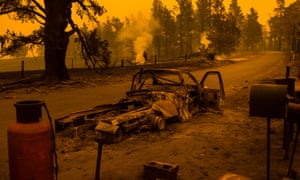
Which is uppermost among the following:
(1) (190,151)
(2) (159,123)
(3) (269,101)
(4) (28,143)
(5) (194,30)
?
(5) (194,30)

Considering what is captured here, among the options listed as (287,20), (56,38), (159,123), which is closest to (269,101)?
(159,123)

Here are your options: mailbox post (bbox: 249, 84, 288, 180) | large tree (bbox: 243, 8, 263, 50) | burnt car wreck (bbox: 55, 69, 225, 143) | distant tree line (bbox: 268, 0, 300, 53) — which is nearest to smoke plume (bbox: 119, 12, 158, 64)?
large tree (bbox: 243, 8, 263, 50)

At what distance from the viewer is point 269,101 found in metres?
4.83

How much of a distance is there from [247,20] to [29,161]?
112021mm

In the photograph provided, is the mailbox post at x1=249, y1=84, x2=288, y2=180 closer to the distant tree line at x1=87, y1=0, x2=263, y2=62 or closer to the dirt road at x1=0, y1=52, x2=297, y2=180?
the dirt road at x1=0, y1=52, x2=297, y2=180

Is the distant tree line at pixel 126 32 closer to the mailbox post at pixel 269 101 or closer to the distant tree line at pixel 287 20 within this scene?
the distant tree line at pixel 287 20

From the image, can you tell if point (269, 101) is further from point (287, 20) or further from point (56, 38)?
point (287, 20)

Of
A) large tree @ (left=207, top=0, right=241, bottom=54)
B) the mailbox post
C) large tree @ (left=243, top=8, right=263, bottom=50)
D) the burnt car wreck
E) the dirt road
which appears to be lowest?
the dirt road

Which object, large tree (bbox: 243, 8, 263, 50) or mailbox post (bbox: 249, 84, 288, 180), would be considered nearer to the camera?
mailbox post (bbox: 249, 84, 288, 180)

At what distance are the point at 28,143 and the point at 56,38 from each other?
1573cm

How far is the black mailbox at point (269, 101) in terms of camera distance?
4.77 meters

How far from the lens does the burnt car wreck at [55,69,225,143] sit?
26.3 ft

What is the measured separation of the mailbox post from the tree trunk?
1516 centimetres

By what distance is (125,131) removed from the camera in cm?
774
